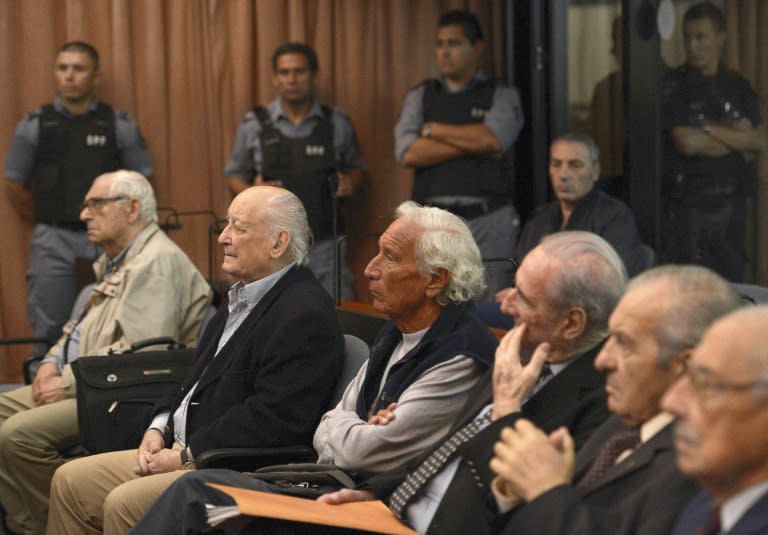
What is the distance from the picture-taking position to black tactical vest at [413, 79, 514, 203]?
20.0 feet

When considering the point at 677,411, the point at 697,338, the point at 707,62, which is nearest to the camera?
the point at 677,411

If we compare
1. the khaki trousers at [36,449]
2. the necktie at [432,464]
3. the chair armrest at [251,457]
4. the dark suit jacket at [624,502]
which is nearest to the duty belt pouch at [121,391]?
the khaki trousers at [36,449]

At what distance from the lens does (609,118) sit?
5910 millimetres

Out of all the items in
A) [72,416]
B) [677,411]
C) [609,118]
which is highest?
[609,118]

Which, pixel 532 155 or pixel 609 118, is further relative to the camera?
pixel 532 155

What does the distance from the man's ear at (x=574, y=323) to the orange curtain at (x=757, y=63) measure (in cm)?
242

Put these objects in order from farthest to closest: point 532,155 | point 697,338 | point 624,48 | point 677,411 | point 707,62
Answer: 1. point 532,155
2. point 624,48
3. point 707,62
4. point 697,338
5. point 677,411

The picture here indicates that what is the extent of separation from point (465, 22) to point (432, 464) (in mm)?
3994

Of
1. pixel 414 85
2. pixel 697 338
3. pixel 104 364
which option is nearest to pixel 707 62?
pixel 414 85

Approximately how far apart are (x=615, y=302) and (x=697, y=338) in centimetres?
46

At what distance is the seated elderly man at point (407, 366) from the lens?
2850 millimetres

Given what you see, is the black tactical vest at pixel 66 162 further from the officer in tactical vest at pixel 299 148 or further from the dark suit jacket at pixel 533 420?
the dark suit jacket at pixel 533 420

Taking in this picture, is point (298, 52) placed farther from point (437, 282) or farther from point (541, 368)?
point (541, 368)

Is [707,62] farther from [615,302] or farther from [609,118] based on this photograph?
[615,302]
